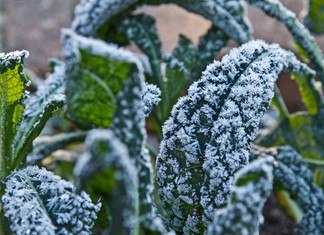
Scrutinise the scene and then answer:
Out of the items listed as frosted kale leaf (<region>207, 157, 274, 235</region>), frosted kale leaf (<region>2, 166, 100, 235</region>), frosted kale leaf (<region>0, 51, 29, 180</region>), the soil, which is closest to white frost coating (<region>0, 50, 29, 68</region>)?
frosted kale leaf (<region>0, 51, 29, 180</region>)

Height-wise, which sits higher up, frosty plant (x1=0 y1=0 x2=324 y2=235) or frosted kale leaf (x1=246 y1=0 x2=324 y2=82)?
frosted kale leaf (x1=246 y1=0 x2=324 y2=82)

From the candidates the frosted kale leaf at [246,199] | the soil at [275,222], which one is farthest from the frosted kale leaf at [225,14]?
the frosted kale leaf at [246,199]

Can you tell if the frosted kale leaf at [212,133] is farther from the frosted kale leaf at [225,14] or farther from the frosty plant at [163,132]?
the frosted kale leaf at [225,14]

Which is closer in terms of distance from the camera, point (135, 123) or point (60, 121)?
point (135, 123)

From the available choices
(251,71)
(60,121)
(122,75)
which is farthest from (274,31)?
(122,75)

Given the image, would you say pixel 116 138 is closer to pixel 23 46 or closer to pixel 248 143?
pixel 248 143

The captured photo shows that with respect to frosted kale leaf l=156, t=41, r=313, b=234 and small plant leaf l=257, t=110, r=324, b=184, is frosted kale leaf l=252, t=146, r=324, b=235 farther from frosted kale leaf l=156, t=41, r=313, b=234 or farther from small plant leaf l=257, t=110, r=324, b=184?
frosted kale leaf l=156, t=41, r=313, b=234
